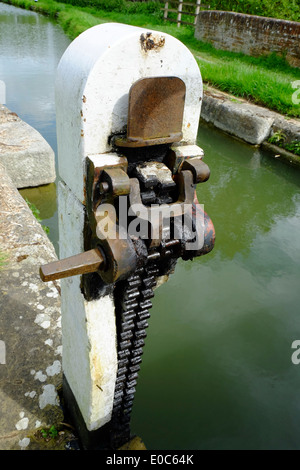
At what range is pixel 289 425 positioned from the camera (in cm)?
221

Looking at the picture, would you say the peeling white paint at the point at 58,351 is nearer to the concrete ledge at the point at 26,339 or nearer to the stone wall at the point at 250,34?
the concrete ledge at the point at 26,339

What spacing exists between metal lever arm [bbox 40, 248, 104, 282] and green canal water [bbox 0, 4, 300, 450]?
162 cm

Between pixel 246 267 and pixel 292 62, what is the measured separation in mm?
6143

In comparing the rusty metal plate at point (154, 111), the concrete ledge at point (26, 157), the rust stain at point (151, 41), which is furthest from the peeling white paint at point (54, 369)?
the concrete ledge at point (26, 157)

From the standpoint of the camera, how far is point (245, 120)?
18.7 ft

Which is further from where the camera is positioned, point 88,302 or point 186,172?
point 88,302

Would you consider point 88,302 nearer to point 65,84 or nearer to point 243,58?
point 65,84

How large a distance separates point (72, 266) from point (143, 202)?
233 millimetres

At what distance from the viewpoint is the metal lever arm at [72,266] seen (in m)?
0.83

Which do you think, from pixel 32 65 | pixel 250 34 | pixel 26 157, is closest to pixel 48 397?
pixel 26 157

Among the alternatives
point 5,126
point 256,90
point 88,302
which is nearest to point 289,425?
point 88,302

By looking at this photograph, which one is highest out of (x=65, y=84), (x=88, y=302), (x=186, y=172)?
(x=65, y=84)

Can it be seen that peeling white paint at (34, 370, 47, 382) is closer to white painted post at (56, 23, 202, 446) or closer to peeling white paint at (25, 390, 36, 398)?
peeling white paint at (25, 390, 36, 398)

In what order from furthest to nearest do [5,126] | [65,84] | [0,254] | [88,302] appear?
[5,126] < [0,254] < [88,302] < [65,84]
